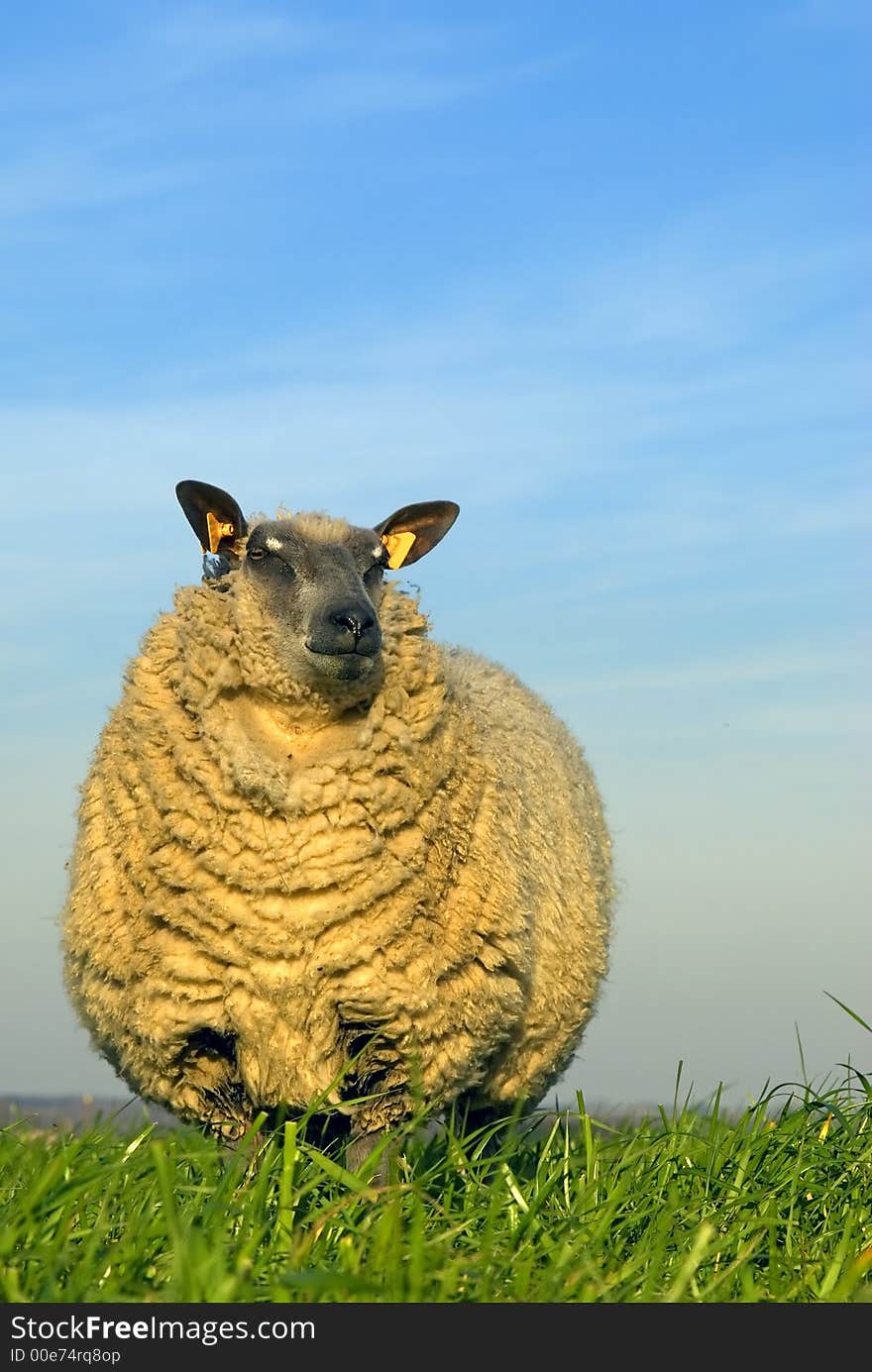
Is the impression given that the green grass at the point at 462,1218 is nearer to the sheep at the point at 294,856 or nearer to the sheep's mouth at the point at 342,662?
the sheep at the point at 294,856

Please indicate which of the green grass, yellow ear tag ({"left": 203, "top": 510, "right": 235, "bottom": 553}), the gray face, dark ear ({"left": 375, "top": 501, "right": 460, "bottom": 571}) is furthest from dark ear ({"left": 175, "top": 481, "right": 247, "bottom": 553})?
the green grass

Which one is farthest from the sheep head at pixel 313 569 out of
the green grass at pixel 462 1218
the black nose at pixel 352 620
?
the green grass at pixel 462 1218

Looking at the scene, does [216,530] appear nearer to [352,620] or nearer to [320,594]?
[320,594]

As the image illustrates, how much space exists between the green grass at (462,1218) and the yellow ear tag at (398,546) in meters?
2.57

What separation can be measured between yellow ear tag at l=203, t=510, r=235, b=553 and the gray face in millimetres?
274

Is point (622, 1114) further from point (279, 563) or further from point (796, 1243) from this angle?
point (279, 563)

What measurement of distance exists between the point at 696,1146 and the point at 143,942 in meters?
2.31

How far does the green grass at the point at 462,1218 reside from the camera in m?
3.79

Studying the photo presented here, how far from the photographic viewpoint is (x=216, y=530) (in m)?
6.74

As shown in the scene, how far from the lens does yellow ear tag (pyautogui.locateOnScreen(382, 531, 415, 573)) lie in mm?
7043

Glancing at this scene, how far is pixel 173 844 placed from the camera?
6172 millimetres

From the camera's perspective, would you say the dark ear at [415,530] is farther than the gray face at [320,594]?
Yes

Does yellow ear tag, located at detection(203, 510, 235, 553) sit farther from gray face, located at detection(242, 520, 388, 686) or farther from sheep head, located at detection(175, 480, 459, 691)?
gray face, located at detection(242, 520, 388, 686)
